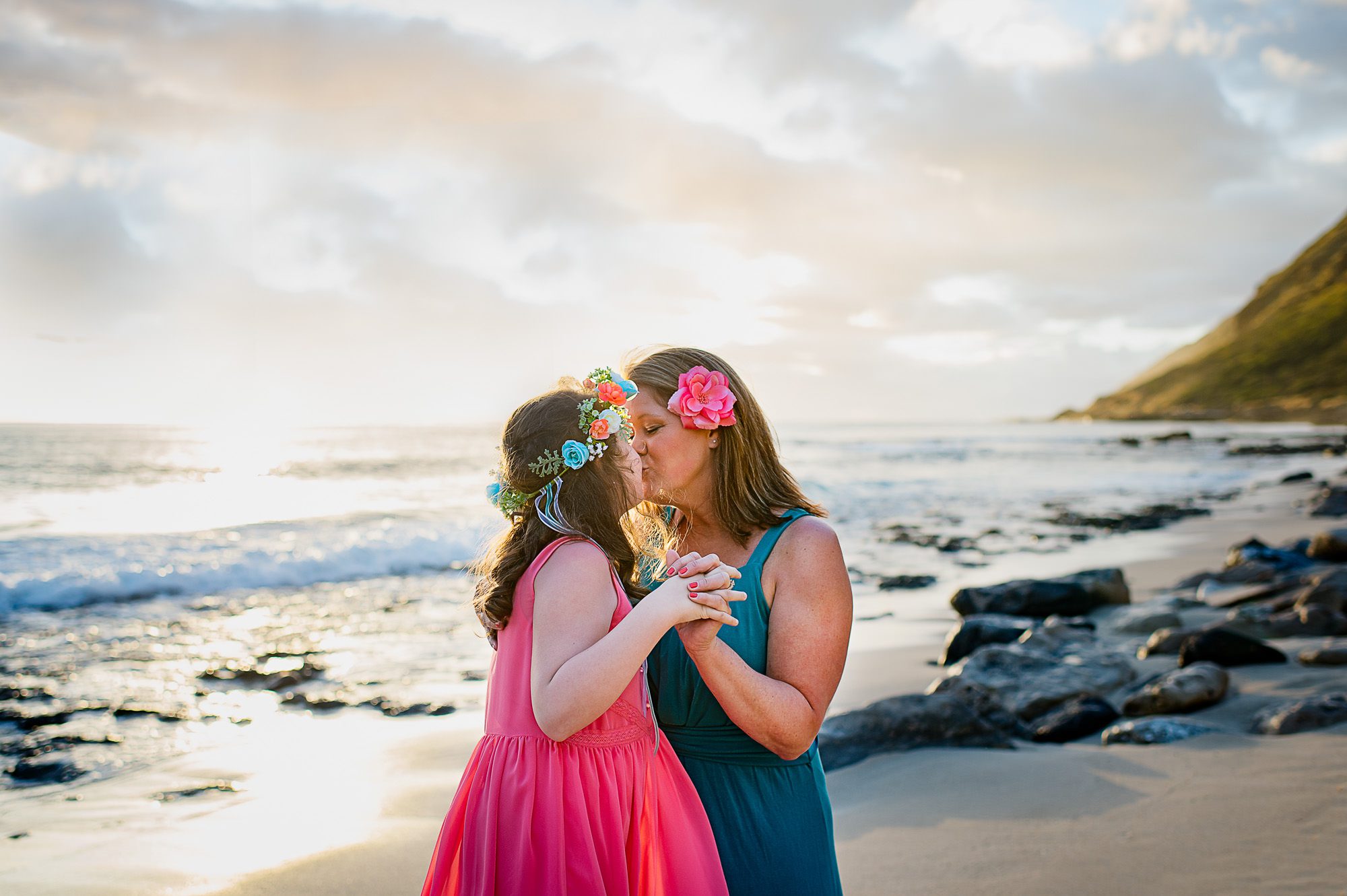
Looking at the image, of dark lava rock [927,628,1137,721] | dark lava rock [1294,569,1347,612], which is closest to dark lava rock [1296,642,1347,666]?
dark lava rock [927,628,1137,721]

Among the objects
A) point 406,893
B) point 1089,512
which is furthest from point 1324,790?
point 1089,512

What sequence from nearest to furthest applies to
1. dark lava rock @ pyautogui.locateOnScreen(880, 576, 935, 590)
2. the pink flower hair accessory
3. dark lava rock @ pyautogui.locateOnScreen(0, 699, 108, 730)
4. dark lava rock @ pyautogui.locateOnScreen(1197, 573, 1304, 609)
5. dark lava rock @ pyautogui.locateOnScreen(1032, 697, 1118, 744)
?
the pink flower hair accessory → dark lava rock @ pyautogui.locateOnScreen(1032, 697, 1118, 744) → dark lava rock @ pyautogui.locateOnScreen(0, 699, 108, 730) → dark lava rock @ pyautogui.locateOnScreen(1197, 573, 1304, 609) → dark lava rock @ pyautogui.locateOnScreen(880, 576, 935, 590)

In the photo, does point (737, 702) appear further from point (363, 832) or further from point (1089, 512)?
point (1089, 512)

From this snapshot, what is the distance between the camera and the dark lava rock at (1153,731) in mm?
4988

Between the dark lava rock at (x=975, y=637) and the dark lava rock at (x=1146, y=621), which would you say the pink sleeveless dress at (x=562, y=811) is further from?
the dark lava rock at (x=1146, y=621)

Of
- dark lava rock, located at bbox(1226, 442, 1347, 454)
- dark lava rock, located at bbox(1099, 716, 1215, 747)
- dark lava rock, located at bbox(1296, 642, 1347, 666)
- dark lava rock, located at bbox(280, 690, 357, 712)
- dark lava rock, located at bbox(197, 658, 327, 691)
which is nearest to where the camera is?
dark lava rock, located at bbox(1099, 716, 1215, 747)

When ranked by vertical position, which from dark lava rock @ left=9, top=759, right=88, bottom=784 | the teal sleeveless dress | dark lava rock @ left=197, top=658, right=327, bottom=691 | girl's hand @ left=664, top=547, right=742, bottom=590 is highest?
A: girl's hand @ left=664, top=547, right=742, bottom=590

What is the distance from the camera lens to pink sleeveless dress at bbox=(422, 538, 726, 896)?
2.22 meters

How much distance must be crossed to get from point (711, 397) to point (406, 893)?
2744 mm

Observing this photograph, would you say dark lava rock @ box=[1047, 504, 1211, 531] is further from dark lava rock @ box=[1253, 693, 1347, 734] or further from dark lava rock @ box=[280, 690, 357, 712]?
dark lava rock @ box=[280, 690, 357, 712]

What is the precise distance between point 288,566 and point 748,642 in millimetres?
12171

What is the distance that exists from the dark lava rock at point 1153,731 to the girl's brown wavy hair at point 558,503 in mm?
3748

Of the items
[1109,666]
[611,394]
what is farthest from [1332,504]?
[611,394]

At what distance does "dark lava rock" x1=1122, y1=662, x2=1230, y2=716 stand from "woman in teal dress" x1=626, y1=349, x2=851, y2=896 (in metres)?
3.77
